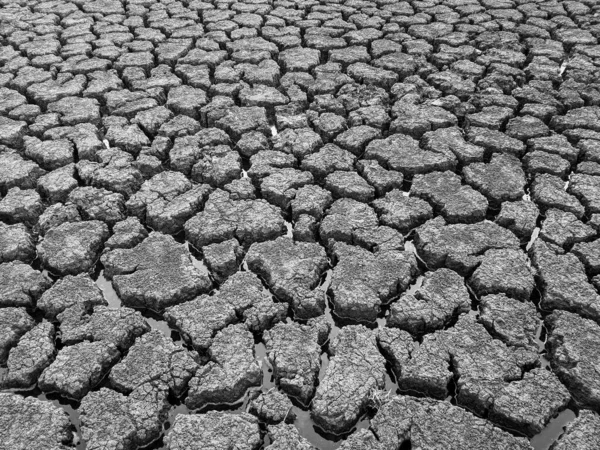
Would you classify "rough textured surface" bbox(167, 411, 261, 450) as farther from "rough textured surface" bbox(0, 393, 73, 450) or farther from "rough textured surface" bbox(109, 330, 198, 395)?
"rough textured surface" bbox(0, 393, 73, 450)

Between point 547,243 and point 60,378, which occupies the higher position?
point 547,243

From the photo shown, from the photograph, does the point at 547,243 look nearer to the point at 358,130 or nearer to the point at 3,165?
the point at 358,130

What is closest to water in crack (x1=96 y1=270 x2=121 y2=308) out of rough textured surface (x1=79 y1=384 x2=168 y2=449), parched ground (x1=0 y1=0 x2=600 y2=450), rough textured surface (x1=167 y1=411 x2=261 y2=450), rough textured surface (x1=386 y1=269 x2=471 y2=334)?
parched ground (x1=0 y1=0 x2=600 y2=450)

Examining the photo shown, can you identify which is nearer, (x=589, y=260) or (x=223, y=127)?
(x=589, y=260)

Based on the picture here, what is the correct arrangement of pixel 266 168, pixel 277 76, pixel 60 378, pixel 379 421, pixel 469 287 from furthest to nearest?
pixel 277 76
pixel 266 168
pixel 469 287
pixel 60 378
pixel 379 421

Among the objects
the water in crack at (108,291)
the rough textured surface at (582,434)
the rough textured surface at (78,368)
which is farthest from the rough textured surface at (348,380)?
the water in crack at (108,291)

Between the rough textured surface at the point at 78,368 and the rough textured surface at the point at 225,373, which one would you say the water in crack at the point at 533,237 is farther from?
the rough textured surface at the point at 78,368

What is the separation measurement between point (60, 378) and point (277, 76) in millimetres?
2530

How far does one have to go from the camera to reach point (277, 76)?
3717 mm

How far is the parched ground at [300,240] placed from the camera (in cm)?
180

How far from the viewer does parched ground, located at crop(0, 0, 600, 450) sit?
180 centimetres

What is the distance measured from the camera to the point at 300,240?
98.2 inches

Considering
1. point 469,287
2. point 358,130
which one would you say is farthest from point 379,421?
point 358,130

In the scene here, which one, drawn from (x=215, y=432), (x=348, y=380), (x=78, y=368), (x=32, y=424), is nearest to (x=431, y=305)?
(x=348, y=380)
